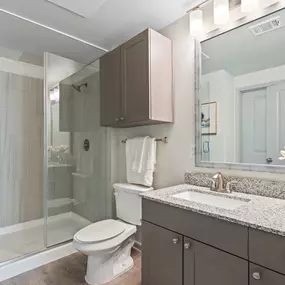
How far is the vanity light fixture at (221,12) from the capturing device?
61.6 inches

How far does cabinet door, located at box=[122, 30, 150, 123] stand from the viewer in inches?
70.3

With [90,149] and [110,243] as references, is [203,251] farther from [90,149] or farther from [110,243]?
[90,149]

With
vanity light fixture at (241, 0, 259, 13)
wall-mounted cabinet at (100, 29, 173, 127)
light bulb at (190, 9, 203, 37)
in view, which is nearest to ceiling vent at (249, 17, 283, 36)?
vanity light fixture at (241, 0, 259, 13)

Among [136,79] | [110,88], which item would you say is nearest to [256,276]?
[136,79]

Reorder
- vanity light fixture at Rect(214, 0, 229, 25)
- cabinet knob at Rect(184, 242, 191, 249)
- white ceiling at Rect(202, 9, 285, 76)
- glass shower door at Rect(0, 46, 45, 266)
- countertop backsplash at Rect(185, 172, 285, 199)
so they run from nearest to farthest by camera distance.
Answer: cabinet knob at Rect(184, 242, 191, 249) → countertop backsplash at Rect(185, 172, 285, 199) → white ceiling at Rect(202, 9, 285, 76) → vanity light fixture at Rect(214, 0, 229, 25) → glass shower door at Rect(0, 46, 45, 266)

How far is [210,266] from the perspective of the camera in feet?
3.70

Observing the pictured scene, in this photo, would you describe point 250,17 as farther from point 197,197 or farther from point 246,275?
point 246,275

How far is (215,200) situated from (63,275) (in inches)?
55.3

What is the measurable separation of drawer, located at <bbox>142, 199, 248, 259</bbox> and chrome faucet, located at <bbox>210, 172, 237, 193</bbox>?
16.0 inches

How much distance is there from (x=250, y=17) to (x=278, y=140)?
86cm

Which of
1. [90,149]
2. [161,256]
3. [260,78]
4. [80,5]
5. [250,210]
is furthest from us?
[90,149]

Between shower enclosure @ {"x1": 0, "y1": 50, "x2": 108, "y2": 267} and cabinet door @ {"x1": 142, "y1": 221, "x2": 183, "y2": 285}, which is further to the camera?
shower enclosure @ {"x1": 0, "y1": 50, "x2": 108, "y2": 267}

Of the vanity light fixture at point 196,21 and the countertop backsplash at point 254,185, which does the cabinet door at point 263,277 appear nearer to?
the countertop backsplash at point 254,185

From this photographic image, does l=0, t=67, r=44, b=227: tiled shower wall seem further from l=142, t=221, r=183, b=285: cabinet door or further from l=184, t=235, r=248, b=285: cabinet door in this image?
l=184, t=235, r=248, b=285: cabinet door
